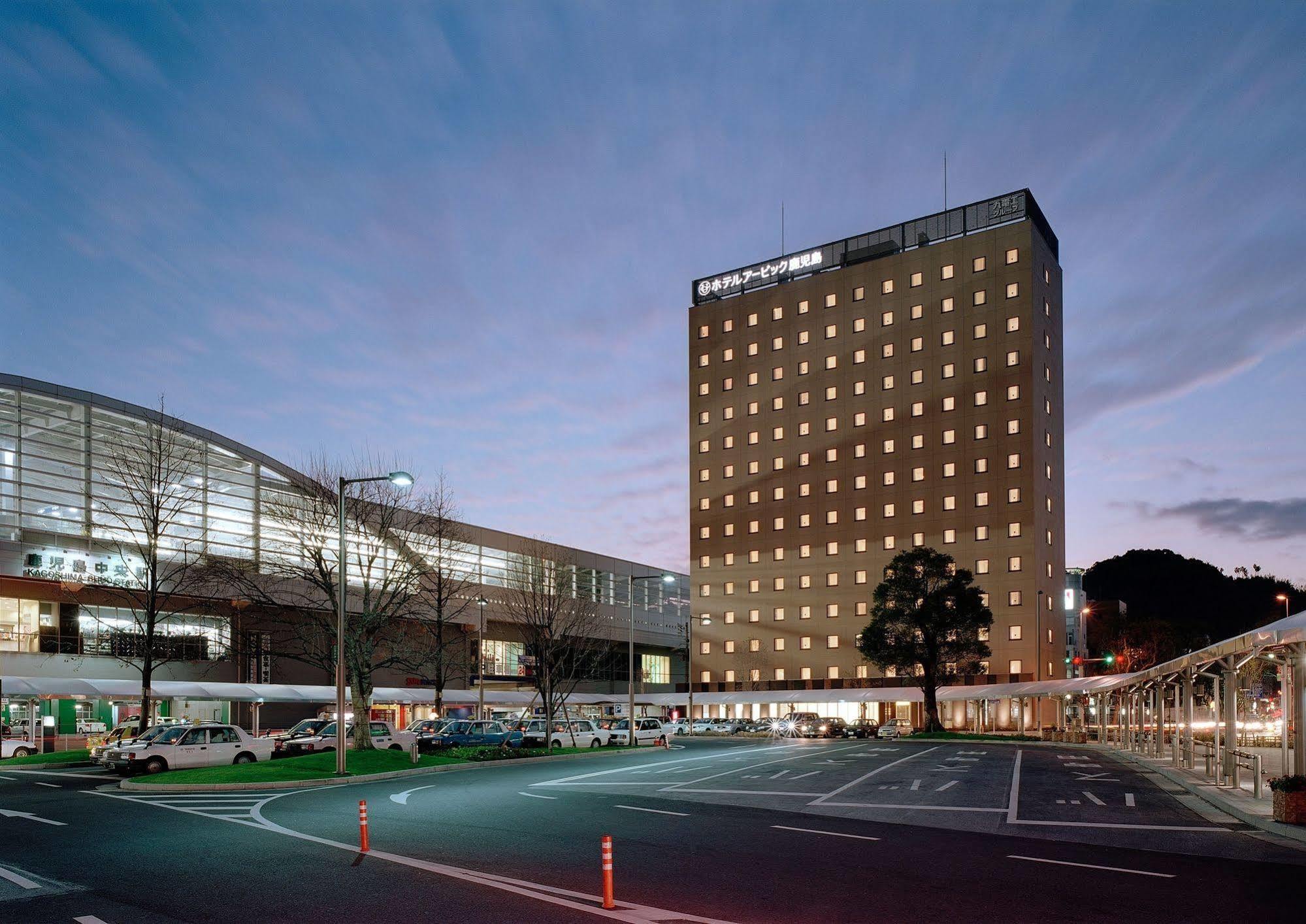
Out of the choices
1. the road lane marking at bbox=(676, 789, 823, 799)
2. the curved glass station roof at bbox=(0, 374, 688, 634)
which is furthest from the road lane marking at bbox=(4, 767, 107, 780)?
the road lane marking at bbox=(676, 789, 823, 799)

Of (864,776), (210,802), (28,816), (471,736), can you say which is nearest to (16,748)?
(471,736)

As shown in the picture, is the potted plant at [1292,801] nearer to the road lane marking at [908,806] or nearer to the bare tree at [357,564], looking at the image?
the road lane marking at [908,806]

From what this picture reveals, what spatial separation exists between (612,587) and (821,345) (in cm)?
3341

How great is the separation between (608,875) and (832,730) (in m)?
65.6

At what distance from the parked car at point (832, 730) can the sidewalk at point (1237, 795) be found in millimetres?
30556

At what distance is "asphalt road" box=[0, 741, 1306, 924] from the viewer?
12.0 m

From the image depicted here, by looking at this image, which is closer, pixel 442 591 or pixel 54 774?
pixel 54 774

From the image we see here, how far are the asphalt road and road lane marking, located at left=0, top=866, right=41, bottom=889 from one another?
6 centimetres

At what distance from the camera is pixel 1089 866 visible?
15.2 m

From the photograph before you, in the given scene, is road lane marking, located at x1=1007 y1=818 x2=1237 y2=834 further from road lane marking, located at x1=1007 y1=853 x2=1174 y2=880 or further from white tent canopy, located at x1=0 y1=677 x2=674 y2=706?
white tent canopy, located at x1=0 y1=677 x2=674 y2=706

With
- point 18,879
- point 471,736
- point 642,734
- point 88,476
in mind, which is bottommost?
point 642,734

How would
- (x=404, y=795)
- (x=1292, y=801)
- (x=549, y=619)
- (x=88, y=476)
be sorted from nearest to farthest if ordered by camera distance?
(x=1292, y=801) → (x=404, y=795) → (x=549, y=619) → (x=88, y=476)

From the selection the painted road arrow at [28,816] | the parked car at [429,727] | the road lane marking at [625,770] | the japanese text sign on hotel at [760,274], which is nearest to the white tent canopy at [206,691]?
the parked car at [429,727]

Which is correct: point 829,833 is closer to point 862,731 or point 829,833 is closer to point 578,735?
point 578,735
